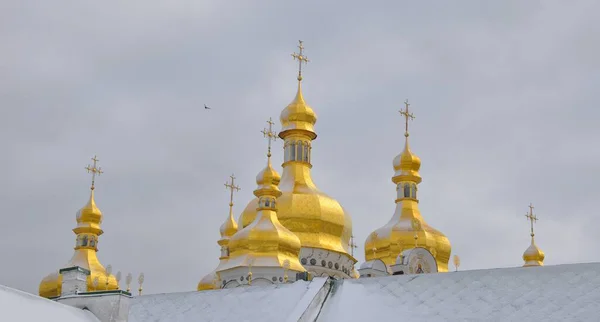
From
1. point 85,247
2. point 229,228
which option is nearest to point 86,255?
point 85,247

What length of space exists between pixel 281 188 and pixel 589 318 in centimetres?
3498

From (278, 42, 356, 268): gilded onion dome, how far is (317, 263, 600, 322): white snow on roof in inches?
1147

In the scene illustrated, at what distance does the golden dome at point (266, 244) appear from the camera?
47.6 metres

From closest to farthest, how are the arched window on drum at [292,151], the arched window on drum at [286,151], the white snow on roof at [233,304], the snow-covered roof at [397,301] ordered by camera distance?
the snow-covered roof at [397,301], the white snow on roof at [233,304], the arched window on drum at [292,151], the arched window on drum at [286,151]

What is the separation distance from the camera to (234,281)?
4803 centimetres

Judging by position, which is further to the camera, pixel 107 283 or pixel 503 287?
pixel 107 283

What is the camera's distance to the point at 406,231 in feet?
184

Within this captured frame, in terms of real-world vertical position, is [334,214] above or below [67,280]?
above

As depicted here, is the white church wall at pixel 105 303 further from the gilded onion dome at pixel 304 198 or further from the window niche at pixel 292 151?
A: the window niche at pixel 292 151

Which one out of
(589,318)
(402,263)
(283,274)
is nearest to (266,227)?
(283,274)

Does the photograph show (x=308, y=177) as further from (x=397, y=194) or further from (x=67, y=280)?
(x=67, y=280)

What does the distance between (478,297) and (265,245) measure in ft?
83.9

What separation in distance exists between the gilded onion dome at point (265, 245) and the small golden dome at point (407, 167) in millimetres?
10826

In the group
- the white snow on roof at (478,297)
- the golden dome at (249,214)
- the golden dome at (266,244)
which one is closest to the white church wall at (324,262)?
the golden dome at (249,214)
